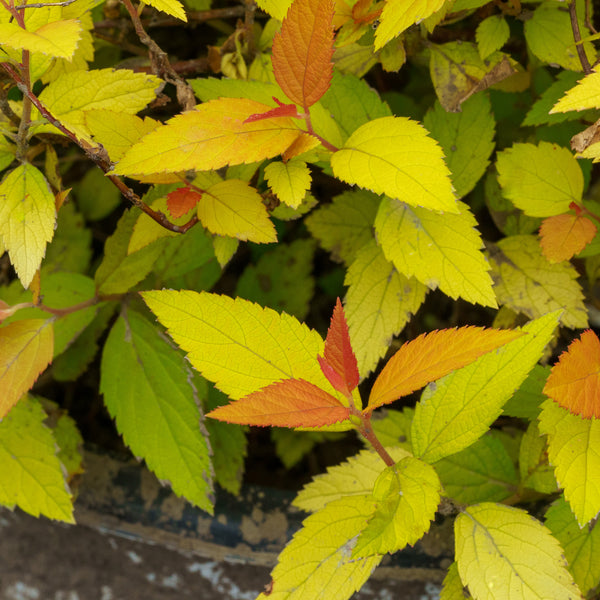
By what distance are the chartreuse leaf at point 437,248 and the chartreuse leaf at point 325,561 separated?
276mm

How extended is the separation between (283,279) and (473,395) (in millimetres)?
594

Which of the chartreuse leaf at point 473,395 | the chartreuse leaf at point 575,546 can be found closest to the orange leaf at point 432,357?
the chartreuse leaf at point 473,395

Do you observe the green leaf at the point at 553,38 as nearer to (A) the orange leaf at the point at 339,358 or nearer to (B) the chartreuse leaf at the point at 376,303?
(B) the chartreuse leaf at the point at 376,303

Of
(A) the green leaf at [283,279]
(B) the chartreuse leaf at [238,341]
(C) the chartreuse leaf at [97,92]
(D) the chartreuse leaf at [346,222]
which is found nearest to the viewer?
(B) the chartreuse leaf at [238,341]

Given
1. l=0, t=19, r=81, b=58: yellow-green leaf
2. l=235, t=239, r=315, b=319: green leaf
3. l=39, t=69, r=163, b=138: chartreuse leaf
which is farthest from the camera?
l=235, t=239, r=315, b=319: green leaf

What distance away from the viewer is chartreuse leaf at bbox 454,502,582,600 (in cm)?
63

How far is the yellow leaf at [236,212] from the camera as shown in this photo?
71cm

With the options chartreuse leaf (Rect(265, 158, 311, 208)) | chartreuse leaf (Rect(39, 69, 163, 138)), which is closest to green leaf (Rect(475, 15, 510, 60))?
chartreuse leaf (Rect(265, 158, 311, 208))

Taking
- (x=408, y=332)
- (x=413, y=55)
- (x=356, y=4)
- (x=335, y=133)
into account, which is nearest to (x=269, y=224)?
(x=335, y=133)

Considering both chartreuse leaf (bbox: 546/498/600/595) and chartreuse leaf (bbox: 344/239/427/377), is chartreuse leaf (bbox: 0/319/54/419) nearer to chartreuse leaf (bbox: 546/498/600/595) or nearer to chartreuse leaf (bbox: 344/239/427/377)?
chartreuse leaf (bbox: 344/239/427/377)

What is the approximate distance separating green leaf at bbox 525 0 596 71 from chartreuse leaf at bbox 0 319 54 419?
0.73m

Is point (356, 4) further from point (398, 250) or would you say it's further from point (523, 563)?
point (523, 563)

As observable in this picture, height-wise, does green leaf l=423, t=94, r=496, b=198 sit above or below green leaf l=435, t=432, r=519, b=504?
above

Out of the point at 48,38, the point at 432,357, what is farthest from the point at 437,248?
the point at 48,38
